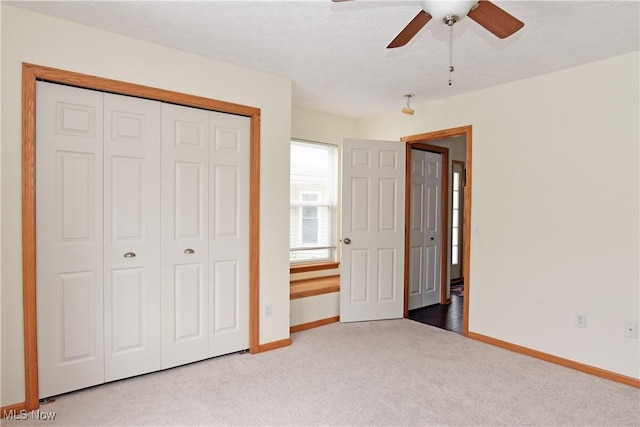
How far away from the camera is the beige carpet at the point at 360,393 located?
2.23 metres

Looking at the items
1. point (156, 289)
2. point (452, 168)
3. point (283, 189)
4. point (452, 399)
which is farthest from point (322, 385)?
point (452, 168)

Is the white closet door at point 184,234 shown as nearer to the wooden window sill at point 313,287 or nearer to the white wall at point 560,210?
the wooden window sill at point 313,287

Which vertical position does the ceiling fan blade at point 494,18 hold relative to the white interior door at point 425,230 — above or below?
above

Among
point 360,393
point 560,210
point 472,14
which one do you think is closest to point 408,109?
point 560,210

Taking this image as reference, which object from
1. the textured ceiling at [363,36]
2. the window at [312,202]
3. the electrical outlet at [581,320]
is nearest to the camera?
the textured ceiling at [363,36]

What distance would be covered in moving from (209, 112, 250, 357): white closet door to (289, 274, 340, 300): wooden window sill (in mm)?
752

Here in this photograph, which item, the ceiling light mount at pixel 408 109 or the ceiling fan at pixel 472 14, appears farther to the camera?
the ceiling light mount at pixel 408 109

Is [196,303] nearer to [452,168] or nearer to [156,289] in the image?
[156,289]

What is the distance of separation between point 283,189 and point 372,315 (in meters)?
1.86

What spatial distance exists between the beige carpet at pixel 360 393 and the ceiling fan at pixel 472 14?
2139 mm

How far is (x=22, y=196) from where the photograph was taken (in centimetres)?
224

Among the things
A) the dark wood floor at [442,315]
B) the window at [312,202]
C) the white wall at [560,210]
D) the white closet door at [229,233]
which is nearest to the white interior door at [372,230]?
the dark wood floor at [442,315]

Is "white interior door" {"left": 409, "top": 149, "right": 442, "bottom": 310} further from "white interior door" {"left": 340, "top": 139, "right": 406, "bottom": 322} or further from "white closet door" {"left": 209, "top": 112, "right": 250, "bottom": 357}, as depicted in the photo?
"white closet door" {"left": 209, "top": 112, "right": 250, "bottom": 357}

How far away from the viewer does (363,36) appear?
2512 mm
